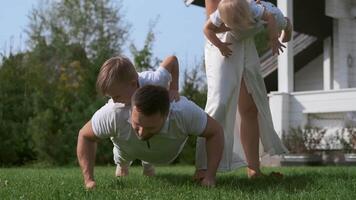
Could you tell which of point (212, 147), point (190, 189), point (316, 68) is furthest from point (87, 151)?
point (316, 68)

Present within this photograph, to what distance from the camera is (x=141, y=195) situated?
3814 mm

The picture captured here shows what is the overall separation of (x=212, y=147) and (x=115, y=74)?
899 millimetres

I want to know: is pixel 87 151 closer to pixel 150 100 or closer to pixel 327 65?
pixel 150 100

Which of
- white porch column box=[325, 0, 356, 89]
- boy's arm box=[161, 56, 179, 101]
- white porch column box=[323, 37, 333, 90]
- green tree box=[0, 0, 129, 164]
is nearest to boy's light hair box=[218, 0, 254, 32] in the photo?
boy's arm box=[161, 56, 179, 101]

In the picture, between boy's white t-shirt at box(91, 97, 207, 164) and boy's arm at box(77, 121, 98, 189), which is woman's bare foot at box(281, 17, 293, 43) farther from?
boy's arm at box(77, 121, 98, 189)

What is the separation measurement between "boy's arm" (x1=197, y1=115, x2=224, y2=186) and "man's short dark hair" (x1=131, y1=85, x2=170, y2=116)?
59cm

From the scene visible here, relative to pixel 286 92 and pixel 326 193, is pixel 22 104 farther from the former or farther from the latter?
pixel 326 193

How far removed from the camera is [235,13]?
4602mm

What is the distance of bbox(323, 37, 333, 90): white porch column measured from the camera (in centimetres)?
1541

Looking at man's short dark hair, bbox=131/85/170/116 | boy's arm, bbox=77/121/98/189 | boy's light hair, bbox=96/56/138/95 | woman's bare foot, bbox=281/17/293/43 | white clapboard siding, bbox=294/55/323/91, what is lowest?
boy's arm, bbox=77/121/98/189

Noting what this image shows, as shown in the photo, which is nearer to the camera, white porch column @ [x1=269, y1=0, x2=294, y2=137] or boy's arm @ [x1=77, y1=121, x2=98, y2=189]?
boy's arm @ [x1=77, y1=121, x2=98, y2=189]

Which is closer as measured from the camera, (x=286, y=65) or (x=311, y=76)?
(x=286, y=65)

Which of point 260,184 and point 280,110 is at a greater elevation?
point 280,110

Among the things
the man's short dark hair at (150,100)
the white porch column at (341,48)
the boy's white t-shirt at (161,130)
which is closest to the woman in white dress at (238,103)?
the boy's white t-shirt at (161,130)
